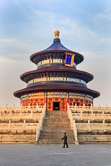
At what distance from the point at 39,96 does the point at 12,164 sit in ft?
101

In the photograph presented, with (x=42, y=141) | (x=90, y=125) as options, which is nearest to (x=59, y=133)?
(x=42, y=141)

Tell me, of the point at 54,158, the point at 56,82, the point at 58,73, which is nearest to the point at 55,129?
the point at 54,158

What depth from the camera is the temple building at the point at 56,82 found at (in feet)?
125

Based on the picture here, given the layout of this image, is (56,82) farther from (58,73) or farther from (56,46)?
(56,46)

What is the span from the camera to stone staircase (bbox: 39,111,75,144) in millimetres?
18395

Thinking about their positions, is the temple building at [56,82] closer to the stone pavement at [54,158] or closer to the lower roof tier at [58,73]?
the lower roof tier at [58,73]

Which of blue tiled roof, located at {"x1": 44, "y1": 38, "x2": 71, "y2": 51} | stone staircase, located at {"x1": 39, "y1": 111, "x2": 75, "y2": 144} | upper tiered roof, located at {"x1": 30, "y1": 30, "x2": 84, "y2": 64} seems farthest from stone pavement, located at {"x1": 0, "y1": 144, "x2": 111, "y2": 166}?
blue tiled roof, located at {"x1": 44, "y1": 38, "x2": 71, "y2": 51}

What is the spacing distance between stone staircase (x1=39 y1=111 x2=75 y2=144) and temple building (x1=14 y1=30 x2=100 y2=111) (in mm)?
11496

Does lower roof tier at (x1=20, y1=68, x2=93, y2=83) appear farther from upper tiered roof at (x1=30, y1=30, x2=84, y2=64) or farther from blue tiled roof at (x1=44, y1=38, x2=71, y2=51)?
blue tiled roof at (x1=44, y1=38, x2=71, y2=51)

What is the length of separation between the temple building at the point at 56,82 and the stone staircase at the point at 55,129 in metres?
11.5

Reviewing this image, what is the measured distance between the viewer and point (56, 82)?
129 feet

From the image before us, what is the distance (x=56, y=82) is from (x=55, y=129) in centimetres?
1921

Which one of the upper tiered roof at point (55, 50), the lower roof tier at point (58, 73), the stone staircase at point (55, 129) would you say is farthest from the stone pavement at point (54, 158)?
the upper tiered roof at point (55, 50)

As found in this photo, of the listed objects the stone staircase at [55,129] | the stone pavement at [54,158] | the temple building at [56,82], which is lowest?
the stone pavement at [54,158]
